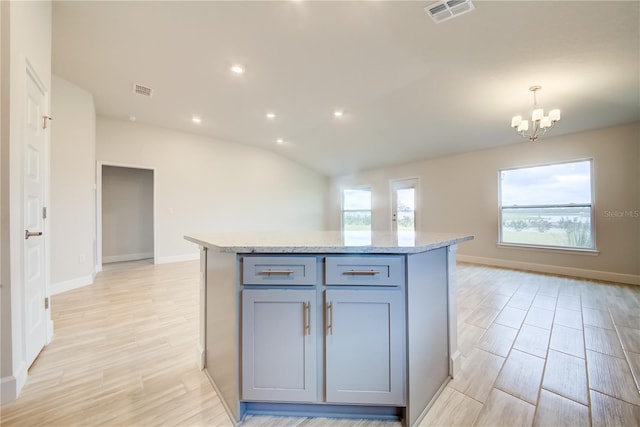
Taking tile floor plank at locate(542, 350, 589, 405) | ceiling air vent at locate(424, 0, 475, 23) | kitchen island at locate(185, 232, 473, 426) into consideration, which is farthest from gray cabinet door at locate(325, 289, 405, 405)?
ceiling air vent at locate(424, 0, 475, 23)

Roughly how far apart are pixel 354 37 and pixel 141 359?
3.28 m

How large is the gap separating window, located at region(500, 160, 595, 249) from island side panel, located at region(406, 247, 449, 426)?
407 centimetres

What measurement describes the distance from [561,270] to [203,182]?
22.7 feet

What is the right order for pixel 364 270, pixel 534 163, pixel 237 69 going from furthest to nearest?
pixel 534 163 < pixel 237 69 < pixel 364 270

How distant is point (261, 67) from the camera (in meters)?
2.97

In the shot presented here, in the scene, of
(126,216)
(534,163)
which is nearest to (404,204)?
(534,163)

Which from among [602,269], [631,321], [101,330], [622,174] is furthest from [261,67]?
[602,269]

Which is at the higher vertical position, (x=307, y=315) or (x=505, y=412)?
(x=307, y=315)

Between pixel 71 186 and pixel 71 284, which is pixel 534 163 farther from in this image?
pixel 71 284

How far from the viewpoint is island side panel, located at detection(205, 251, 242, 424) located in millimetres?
1219

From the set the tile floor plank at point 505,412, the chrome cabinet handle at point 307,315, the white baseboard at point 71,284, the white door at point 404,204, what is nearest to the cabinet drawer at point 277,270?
the chrome cabinet handle at point 307,315

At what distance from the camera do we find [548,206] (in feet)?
13.6

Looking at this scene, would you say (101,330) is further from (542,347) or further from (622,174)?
(622,174)

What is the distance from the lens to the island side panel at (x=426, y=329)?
121 cm
